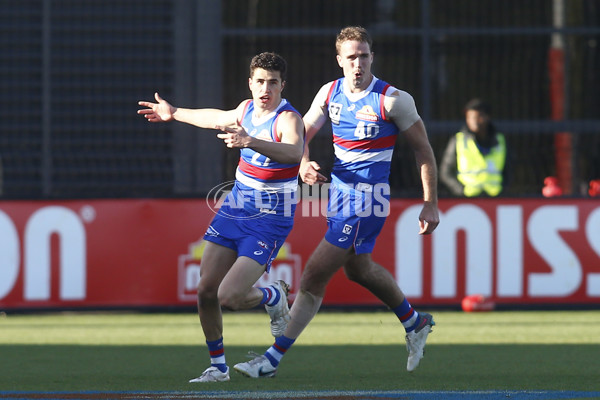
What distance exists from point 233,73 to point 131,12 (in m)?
1.26

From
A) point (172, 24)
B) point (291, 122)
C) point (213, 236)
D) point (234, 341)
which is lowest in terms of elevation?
point (234, 341)

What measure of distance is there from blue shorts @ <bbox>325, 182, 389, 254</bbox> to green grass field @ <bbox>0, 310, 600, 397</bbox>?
853 mm

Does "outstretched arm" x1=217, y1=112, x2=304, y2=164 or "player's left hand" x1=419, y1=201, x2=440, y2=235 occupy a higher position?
"outstretched arm" x1=217, y1=112, x2=304, y2=164

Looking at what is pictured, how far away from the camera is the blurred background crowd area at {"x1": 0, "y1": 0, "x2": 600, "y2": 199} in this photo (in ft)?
41.0

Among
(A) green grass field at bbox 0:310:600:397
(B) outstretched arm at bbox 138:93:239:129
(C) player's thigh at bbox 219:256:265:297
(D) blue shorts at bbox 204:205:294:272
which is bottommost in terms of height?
(A) green grass field at bbox 0:310:600:397

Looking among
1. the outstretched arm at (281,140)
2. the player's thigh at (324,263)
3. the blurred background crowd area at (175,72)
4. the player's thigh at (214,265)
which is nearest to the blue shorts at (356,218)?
the player's thigh at (324,263)

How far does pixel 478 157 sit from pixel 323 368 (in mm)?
5097

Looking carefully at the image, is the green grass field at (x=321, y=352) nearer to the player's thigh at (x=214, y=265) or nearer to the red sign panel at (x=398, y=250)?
the red sign panel at (x=398, y=250)

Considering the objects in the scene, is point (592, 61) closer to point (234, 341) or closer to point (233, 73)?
point (233, 73)

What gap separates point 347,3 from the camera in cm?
1273

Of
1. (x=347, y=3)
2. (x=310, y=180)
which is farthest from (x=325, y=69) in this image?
(x=310, y=180)

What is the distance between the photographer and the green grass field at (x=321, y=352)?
7.06 metres

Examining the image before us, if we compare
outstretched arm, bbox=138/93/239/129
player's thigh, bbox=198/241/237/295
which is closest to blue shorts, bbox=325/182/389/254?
player's thigh, bbox=198/241/237/295

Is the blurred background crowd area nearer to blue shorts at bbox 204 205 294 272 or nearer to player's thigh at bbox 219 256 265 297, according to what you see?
blue shorts at bbox 204 205 294 272
